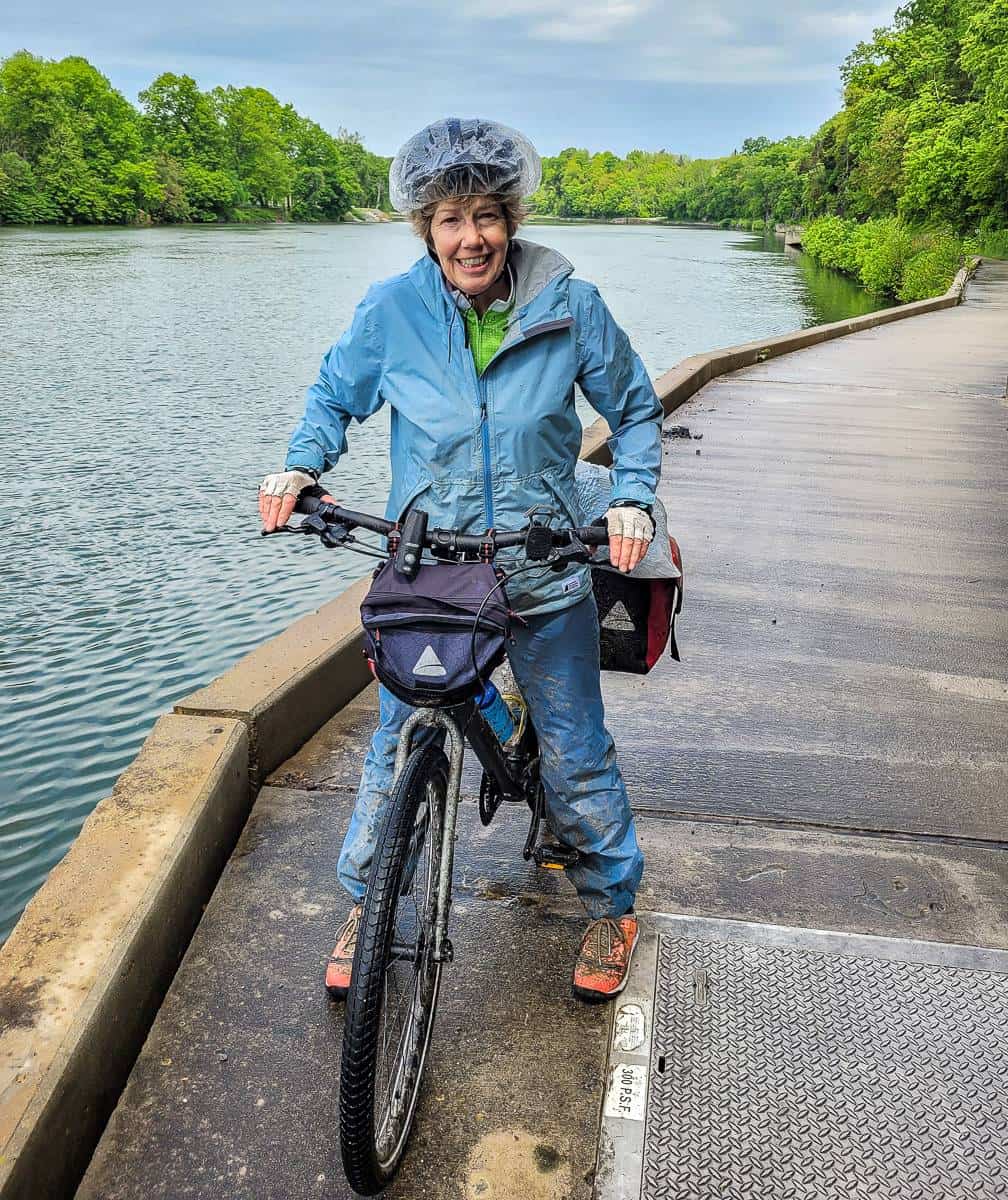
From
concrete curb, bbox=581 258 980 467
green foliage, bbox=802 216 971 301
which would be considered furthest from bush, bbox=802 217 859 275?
concrete curb, bbox=581 258 980 467

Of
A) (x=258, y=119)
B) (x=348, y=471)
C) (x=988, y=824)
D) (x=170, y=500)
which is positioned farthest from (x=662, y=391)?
(x=258, y=119)

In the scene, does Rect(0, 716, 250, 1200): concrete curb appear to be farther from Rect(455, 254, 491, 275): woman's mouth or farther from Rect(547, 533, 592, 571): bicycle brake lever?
Rect(455, 254, 491, 275): woman's mouth

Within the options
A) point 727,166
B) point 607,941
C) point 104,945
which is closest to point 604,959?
point 607,941

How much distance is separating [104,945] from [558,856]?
3.59 feet

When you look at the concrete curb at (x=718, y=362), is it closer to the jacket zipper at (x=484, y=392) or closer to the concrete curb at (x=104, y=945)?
the concrete curb at (x=104, y=945)

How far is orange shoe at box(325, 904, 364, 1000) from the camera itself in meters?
2.96

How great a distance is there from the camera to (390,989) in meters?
2.49

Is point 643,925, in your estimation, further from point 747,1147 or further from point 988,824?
point 988,824

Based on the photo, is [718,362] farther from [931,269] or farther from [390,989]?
[931,269]

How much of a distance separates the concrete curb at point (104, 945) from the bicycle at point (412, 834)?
1.91 ft

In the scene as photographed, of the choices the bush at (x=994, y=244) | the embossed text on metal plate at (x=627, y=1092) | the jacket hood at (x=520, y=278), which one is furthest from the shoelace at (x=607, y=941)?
the bush at (x=994, y=244)

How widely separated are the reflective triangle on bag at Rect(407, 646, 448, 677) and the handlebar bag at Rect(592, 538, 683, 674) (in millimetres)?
662

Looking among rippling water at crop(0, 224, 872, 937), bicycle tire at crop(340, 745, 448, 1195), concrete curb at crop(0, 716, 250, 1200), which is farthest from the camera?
rippling water at crop(0, 224, 872, 937)

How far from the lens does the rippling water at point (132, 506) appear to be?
673cm
